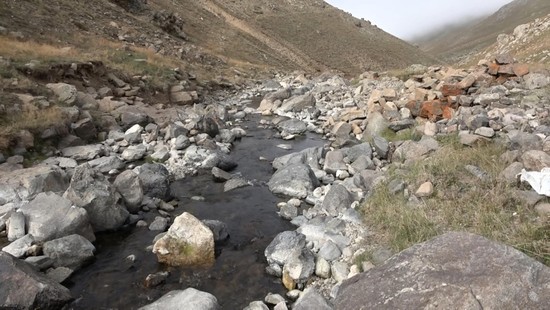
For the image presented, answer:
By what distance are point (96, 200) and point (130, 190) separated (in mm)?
1370

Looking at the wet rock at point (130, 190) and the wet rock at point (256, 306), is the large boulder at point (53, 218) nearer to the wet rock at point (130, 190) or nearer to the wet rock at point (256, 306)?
the wet rock at point (130, 190)

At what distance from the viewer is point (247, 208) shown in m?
11.4

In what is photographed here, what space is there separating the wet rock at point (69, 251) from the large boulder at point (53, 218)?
393 mm

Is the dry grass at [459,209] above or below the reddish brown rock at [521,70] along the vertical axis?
below

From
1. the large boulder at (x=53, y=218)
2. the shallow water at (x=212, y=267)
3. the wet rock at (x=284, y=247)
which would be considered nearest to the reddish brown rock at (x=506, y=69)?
the shallow water at (x=212, y=267)

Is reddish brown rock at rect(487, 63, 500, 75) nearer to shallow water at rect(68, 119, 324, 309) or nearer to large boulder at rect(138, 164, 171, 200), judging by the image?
shallow water at rect(68, 119, 324, 309)

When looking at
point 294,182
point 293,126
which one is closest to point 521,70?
point 293,126

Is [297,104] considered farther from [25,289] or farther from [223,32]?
[223,32]

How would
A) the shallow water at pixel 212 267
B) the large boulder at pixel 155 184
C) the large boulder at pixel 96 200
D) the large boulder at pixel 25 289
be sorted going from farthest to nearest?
the large boulder at pixel 155 184 < the large boulder at pixel 96 200 < the shallow water at pixel 212 267 < the large boulder at pixel 25 289

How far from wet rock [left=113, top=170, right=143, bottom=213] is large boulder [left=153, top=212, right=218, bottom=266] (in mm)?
2360

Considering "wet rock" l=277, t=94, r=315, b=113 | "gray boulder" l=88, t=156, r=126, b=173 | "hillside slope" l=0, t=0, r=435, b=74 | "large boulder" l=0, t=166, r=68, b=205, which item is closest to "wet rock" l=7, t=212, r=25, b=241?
"large boulder" l=0, t=166, r=68, b=205

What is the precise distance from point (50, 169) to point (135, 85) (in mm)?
12446

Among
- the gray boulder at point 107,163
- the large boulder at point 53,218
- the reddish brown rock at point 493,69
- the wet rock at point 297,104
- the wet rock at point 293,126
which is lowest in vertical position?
the gray boulder at point 107,163

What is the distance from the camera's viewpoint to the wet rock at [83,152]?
14578 mm
